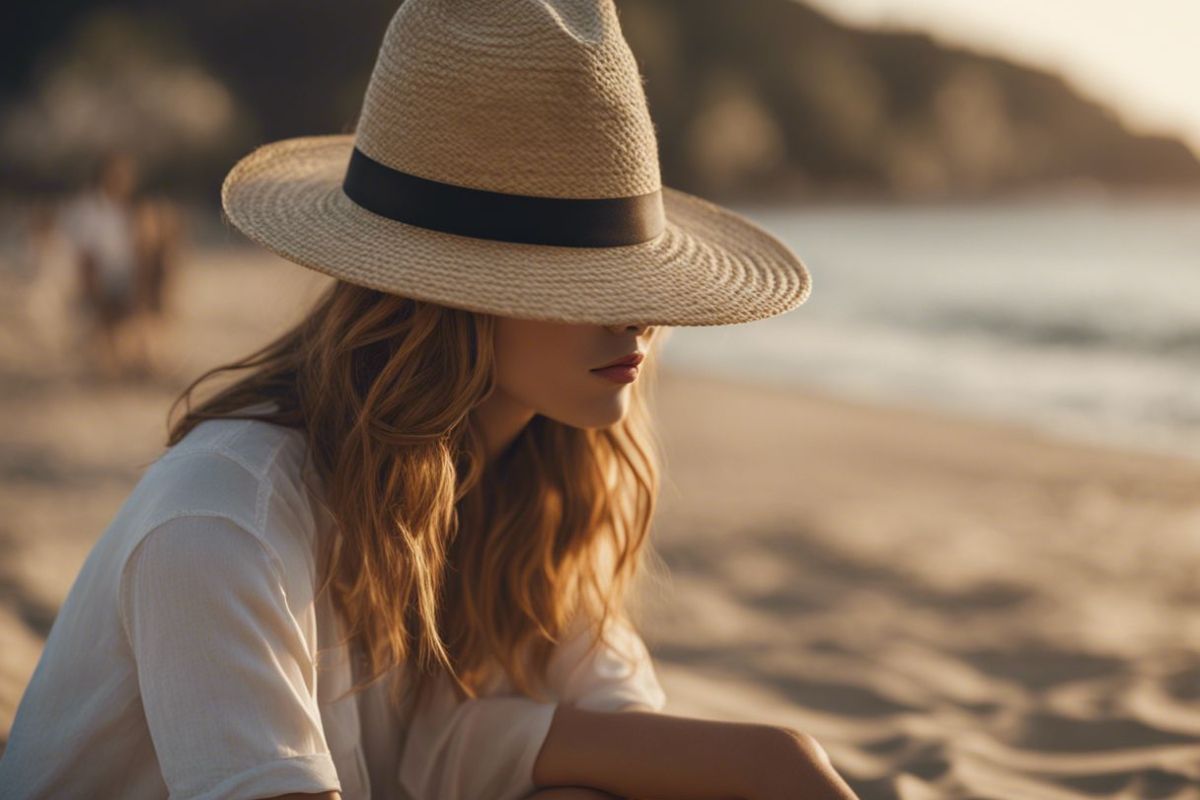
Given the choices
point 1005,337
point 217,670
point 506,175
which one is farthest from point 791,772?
point 1005,337

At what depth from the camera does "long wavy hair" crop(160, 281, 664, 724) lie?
1.65 metres

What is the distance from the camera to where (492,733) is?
1899mm

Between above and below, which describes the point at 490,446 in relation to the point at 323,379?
below

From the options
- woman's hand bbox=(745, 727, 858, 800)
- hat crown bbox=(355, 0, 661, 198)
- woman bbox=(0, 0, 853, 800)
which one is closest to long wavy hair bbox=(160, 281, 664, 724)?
woman bbox=(0, 0, 853, 800)

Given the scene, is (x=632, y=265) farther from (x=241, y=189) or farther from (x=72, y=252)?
(x=72, y=252)

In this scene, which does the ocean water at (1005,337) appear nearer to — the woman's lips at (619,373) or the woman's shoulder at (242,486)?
the woman's lips at (619,373)

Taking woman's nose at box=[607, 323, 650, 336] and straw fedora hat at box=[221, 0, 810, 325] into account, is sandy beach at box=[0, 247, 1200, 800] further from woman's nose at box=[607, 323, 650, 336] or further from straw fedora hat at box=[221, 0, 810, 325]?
woman's nose at box=[607, 323, 650, 336]

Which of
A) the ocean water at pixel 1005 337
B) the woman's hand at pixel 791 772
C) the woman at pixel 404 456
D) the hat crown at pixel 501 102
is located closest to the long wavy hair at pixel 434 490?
the woman at pixel 404 456

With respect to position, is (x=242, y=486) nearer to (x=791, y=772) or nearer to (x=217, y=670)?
(x=217, y=670)

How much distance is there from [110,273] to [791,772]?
26.1ft

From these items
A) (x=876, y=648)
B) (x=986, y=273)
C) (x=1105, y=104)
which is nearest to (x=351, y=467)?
(x=876, y=648)

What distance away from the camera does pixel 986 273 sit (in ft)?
72.3

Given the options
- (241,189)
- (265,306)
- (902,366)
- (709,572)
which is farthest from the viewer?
(265,306)

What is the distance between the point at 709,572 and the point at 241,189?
3038 millimetres
